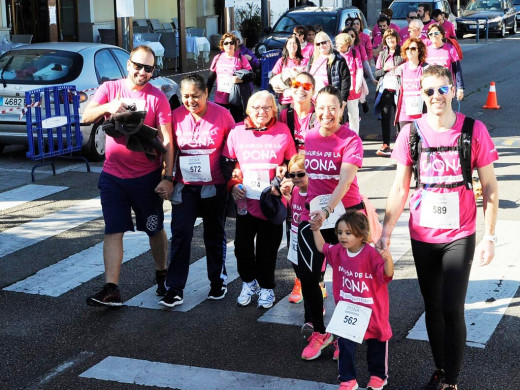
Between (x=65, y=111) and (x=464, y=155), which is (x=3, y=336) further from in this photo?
(x=65, y=111)

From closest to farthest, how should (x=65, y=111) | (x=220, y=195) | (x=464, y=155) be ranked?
(x=464, y=155)
(x=220, y=195)
(x=65, y=111)

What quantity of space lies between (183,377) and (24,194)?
240 inches

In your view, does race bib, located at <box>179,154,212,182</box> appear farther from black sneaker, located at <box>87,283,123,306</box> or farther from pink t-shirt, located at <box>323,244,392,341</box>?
pink t-shirt, located at <box>323,244,392,341</box>

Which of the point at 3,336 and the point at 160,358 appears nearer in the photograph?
the point at 160,358

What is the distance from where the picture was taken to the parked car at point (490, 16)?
36438 millimetres

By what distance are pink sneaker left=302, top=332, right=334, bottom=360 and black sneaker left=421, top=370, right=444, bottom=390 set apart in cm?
86

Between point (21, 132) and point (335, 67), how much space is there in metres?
4.55

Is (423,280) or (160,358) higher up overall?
(423,280)

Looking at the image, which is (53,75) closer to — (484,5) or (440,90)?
(440,90)

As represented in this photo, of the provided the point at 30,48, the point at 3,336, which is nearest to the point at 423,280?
the point at 3,336

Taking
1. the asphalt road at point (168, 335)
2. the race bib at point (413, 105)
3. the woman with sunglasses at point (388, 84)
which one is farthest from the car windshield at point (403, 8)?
the asphalt road at point (168, 335)

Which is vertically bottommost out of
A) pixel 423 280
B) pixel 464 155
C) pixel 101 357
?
pixel 101 357

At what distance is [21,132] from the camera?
12.9 m

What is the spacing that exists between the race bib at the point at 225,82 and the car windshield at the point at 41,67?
207 cm
